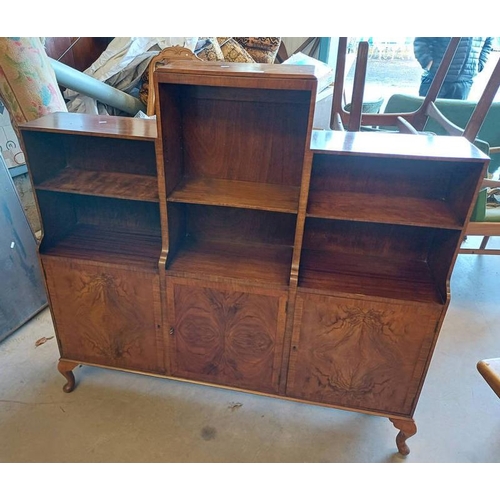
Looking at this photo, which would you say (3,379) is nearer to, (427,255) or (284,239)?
(284,239)

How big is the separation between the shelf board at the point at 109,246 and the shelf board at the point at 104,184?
258 mm

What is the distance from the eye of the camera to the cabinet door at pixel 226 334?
1.40 m

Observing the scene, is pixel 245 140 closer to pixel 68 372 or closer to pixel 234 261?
pixel 234 261

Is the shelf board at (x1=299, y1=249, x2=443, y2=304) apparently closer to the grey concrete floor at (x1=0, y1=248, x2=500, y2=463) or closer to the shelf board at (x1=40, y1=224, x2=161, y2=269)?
the shelf board at (x1=40, y1=224, x2=161, y2=269)

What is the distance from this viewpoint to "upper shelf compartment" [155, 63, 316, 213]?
126cm

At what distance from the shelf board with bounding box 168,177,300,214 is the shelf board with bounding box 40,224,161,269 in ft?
0.99

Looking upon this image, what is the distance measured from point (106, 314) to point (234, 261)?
59 centimetres

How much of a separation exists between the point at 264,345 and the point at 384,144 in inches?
33.7

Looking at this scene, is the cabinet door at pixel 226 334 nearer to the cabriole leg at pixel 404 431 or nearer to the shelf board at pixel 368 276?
the shelf board at pixel 368 276

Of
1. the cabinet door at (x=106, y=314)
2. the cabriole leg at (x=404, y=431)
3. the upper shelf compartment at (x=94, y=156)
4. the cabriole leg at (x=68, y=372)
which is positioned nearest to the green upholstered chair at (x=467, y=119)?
the cabriole leg at (x=404, y=431)

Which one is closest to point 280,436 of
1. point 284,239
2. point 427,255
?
point 284,239

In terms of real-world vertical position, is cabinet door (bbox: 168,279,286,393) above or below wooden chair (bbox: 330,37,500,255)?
below

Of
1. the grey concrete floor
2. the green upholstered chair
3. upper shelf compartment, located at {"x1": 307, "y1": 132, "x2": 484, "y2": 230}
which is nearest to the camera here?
upper shelf compartment, located at {"x1": 307, "y1": 132, "x2": 484, "y2": 230}

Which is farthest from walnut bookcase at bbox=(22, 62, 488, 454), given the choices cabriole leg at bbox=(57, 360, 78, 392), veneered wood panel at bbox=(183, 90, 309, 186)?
cabriole leg at bbox=(57, 360, 78, 392)
